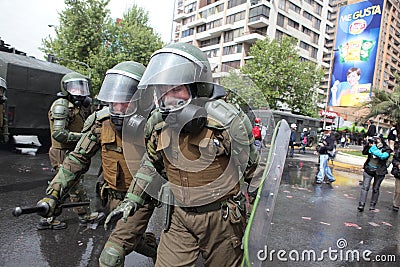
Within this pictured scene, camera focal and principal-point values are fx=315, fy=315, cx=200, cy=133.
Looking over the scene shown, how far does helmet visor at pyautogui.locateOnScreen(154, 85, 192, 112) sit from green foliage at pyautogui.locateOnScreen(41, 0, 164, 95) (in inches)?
659

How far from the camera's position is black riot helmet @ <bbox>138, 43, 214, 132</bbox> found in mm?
1755

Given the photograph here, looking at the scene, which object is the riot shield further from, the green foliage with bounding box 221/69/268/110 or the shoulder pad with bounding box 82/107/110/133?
the shoulder pad with bounding box 82/107/110/133

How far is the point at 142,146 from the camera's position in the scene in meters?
2.66

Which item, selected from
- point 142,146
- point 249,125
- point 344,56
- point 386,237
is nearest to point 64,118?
point 142,146

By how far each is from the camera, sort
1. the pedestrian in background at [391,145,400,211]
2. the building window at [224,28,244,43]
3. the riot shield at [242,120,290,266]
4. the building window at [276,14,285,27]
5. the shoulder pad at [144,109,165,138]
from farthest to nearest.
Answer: the building window at [224,28,244,43] → the building window at [276,14,285,27] → the pedestrian in background at [391,145,400,211] → the shoulder pad at [144,109,165,138] → the riot shield at [242,120,290,266]

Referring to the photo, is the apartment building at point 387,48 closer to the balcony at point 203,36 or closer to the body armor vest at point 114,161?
the balcony at point 203,36

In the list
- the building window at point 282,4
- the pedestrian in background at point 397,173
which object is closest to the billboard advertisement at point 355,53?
the building window at point 282,4

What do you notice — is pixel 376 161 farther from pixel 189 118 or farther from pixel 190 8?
pixel 190 8

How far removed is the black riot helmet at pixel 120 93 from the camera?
8.29 feet

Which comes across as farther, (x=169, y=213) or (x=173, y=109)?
(x=169, y=213)

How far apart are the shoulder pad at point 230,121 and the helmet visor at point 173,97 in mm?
165

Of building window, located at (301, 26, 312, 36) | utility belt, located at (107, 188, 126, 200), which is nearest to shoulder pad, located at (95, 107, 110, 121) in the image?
utility belt, located at (107, 188, 126, 200)

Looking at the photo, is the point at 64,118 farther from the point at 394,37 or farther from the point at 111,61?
the point at 394,37

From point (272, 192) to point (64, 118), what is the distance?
10.6ft
